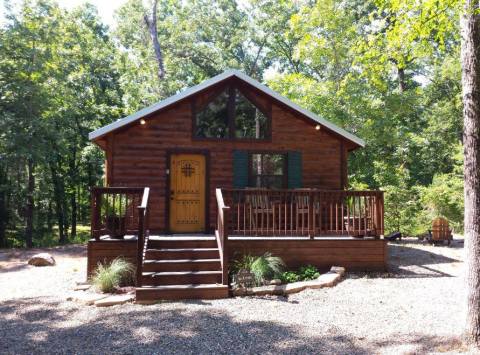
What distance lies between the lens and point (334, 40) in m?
17.2

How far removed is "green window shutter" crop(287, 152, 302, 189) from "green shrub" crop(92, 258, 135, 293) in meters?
4.83

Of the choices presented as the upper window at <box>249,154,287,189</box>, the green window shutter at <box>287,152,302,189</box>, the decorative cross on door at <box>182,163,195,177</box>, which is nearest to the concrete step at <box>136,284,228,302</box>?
the decorative cross on door at <box>182,163,195,177</box>

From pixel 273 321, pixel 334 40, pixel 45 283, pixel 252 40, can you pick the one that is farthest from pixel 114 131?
pixel 252 40

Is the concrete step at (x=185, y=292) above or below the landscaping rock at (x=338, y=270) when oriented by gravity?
below

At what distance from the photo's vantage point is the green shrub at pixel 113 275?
7281 millimetres

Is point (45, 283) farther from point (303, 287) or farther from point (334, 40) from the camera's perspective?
point (334, 40)

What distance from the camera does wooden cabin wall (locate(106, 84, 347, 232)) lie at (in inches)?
401

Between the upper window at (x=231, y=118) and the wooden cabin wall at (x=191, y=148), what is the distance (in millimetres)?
220

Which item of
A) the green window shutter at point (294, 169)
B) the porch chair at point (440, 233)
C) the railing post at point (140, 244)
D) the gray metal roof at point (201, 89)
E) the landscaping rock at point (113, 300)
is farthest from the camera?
the porch chair at point (440, 233)

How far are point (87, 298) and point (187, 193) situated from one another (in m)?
4.13

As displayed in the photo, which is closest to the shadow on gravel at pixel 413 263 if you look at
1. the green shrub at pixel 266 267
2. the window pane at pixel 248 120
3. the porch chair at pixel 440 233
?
the porch chair at pixel 440 233

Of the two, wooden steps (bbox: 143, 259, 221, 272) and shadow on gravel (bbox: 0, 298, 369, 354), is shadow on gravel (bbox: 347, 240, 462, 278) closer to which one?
wooden steps (bbox: 143, 259, 221, 272)

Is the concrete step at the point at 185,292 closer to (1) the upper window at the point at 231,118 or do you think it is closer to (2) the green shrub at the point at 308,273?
(2) the green shrub at the point at 308,273

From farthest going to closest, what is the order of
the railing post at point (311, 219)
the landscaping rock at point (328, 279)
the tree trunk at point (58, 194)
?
the tree trunk at point (58, 194)
the railing post at point (311, 219)
the landscaping rock at point (328, 279)
